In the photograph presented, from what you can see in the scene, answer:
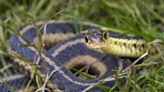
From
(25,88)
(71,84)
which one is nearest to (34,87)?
(25,88)

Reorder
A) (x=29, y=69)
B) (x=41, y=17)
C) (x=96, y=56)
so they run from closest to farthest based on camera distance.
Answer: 1. (x=29, y=69)
2. (x=96, y=56)
3. (x=41, y=17)

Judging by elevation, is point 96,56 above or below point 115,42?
below

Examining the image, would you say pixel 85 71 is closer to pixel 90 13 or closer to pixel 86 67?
pixel 86 67

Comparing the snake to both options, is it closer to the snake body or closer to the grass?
the snake body

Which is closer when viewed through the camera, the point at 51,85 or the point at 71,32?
the point at 51,85

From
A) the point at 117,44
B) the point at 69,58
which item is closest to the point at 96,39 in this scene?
the point at 117,44

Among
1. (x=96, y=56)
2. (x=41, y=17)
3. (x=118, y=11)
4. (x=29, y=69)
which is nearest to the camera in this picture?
(x=29, y=69)

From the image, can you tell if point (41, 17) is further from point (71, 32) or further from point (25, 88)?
point (25, 88)
